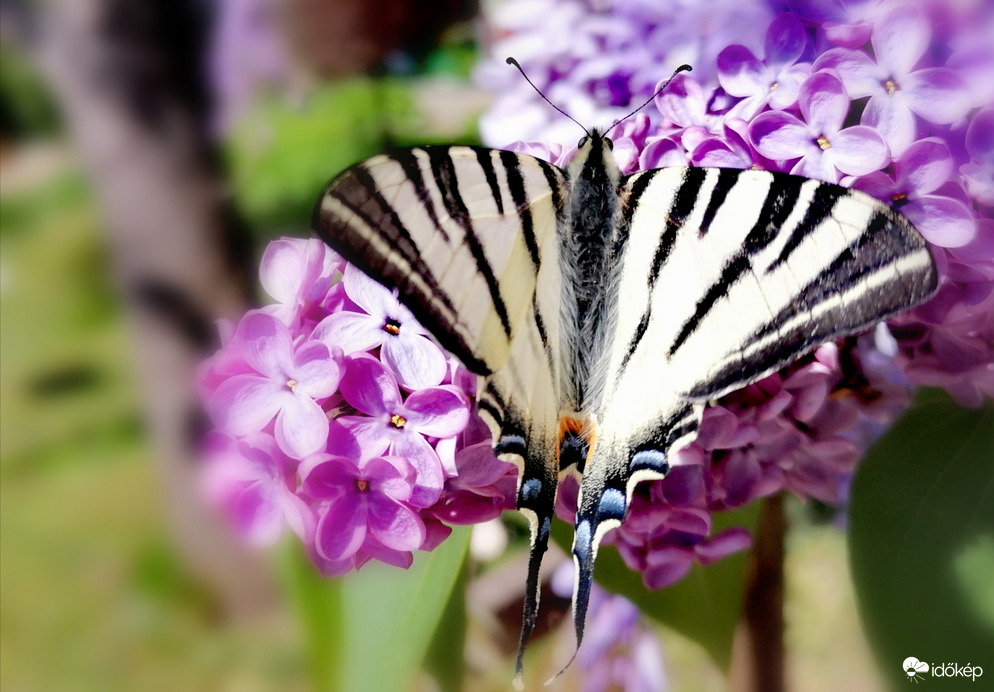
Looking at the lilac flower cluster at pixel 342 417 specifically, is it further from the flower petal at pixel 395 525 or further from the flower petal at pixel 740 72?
the flower petal at pixel 740 72

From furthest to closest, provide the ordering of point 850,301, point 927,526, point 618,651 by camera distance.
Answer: point 618,651, point 927,526, point 850,301

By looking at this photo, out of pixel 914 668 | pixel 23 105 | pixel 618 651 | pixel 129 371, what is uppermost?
pixel 23 105

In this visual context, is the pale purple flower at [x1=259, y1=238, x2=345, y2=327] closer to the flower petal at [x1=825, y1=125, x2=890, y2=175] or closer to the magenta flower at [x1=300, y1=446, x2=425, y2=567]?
the magenta flower at [x1=300, y1=446, x2=425, y2=567]

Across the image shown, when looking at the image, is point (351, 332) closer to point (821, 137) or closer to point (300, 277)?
point (300, 277)

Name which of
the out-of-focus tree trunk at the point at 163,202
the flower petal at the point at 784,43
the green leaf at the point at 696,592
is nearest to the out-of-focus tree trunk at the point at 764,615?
the green leaf at the point at 696,592

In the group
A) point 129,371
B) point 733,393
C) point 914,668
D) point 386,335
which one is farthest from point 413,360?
point 129,371

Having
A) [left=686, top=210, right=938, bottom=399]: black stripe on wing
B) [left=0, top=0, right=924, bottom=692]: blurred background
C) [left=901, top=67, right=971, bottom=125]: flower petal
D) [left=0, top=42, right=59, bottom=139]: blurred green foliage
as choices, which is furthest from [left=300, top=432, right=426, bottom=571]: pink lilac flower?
[left=0, top=42, right=59, bottom=139]: blurred green foliage
